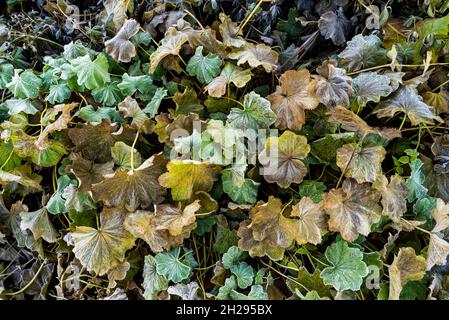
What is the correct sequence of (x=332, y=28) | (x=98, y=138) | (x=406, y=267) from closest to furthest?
(x=406, y=267), (x=98, y=138), (x=332, y=28)

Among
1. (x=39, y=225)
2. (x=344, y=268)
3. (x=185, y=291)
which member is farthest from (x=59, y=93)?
(x=344, y=268)

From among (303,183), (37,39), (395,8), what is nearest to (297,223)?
(303,183)

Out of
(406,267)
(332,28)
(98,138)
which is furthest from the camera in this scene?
(332,28)

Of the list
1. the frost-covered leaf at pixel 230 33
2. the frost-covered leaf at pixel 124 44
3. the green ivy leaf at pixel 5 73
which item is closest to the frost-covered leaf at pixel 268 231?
the frost-covered leaf at pixel 230 33

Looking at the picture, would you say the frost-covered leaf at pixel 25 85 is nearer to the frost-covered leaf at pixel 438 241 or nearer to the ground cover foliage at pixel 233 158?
the ground cover foliage at pixel 233 158

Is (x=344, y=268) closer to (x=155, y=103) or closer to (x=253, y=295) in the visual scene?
(x=253, y=295)

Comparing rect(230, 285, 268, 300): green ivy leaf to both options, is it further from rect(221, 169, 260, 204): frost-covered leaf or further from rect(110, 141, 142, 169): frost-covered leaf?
rect(110, 141, 142, 169): frost-covered leaf
